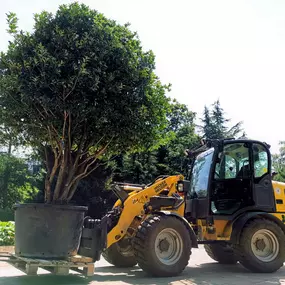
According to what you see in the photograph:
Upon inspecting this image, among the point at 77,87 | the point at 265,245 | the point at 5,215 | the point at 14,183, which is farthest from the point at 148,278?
the point at 5,215

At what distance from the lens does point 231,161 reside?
8617mm

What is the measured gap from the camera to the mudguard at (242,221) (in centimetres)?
804

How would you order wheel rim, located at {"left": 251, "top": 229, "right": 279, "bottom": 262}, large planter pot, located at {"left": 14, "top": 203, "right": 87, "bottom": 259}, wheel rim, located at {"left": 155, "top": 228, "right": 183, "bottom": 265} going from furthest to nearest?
wheel rim, located at {"left": 251, "top": 229, "right": 279, "bottom": 262} < wheel rim, located at {"left": 155, "top": 228, "right": 183, "bottom": 265} < large planter pot, located at {"left": 14, "top": 203, "right": 87, "bottom": 259}

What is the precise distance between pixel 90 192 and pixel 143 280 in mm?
19599

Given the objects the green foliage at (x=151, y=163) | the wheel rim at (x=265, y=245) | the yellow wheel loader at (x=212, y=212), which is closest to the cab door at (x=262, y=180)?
the yellow wheel loader at (x=212, y=212)

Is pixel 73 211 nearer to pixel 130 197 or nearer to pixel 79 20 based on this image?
pixel 130 197

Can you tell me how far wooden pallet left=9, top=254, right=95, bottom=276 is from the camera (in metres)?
6.18

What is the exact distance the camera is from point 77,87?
909 cm

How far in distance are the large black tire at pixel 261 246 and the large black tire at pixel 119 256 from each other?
2250 millimetres

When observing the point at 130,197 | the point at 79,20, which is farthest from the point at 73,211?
the point at 79,20

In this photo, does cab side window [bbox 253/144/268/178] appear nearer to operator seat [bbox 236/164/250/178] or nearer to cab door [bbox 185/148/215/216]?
operator seat [bbox 236/164/250/178]

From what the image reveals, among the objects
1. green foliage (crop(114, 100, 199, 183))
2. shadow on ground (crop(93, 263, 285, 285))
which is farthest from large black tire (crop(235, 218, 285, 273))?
green foliage (crop(114, 100, 199, 183))

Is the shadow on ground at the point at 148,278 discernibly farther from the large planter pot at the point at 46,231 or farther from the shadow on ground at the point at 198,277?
the large planter pot at the point at 46,231

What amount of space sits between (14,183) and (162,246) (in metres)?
23.7
